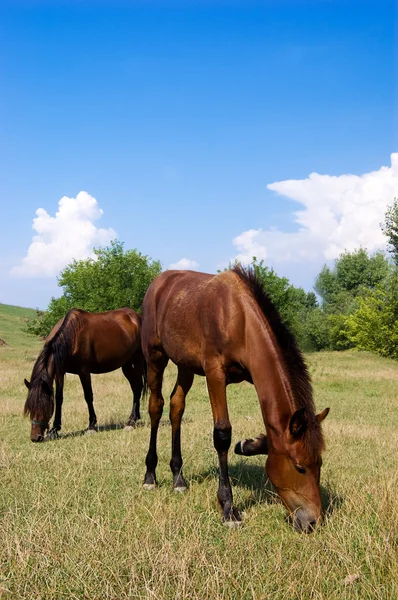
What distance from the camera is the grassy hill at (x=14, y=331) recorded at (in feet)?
186

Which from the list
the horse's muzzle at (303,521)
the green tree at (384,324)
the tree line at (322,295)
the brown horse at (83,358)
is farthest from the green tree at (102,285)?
the horse's muzzle at (303,521)

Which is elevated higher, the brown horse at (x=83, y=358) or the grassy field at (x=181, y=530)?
the brown horse at (x=83, y=358)

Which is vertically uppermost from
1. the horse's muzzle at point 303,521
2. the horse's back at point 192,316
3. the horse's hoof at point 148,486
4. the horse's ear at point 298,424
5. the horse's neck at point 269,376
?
the horse's back at point 192,316

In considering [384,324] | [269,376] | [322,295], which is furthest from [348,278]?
[269,376]

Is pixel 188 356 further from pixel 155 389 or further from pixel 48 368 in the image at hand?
pixel 48 368

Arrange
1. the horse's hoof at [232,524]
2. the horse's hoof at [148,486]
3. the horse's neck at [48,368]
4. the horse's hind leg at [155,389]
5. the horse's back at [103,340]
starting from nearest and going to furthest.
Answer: the horse's hoof at [232,524]
the horse's hoof at [148,486]
the horse's hind leg at [155,389]
the horse's neck at [48,368]
the horse's back at [103,340]

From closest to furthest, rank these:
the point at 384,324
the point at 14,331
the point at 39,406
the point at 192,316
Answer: the point at 192,316 → the point at 39,406 → the point at 384,324 → the point at 14,331

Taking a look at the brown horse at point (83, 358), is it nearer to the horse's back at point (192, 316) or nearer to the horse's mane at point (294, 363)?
the horse's back at point (192, 316)

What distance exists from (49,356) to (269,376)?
6.55 m

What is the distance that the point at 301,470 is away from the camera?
436cm

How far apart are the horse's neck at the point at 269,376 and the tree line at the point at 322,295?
32.1 m

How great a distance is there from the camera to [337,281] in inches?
2820

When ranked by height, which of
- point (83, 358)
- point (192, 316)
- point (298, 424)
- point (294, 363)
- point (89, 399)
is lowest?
point (89, 399)

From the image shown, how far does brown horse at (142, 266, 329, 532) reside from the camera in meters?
4.38
